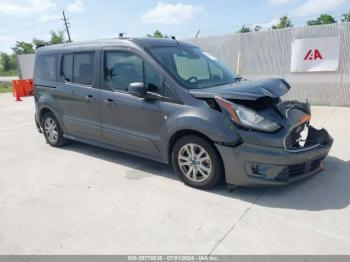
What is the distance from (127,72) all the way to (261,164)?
232 centimetres

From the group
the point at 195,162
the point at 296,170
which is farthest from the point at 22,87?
the point at 296,170

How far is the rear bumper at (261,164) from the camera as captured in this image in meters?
3.92

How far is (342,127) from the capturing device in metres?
7.11

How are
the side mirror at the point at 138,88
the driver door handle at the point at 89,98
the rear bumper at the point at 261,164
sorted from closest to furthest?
the rear bumper at the point at 261,164 → the side mirror at the point at 138,88 → the driver door handle at the point at 89,98

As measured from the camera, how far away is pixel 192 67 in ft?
17.0

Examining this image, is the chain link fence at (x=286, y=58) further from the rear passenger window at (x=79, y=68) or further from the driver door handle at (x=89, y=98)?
the driver door handle at (x=89, y=98)

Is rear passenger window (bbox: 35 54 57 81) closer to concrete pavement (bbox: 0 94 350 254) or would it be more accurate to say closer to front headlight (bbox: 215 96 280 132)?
concrete pavement (bbox: 0 94 350 254)

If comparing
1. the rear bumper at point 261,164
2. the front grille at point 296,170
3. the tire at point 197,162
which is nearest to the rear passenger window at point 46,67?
the tire at point 197,162

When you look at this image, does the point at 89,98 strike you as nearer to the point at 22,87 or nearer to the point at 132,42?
the point at 132,42

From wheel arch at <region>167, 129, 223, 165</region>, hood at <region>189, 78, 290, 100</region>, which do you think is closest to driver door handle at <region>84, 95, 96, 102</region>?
wheel arch at <region>167, 129, 223, 165</region>

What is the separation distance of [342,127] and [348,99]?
2423mm

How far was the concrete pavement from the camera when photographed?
10.7 ft

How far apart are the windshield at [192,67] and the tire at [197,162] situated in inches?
30.0

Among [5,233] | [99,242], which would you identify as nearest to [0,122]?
[5,233]
